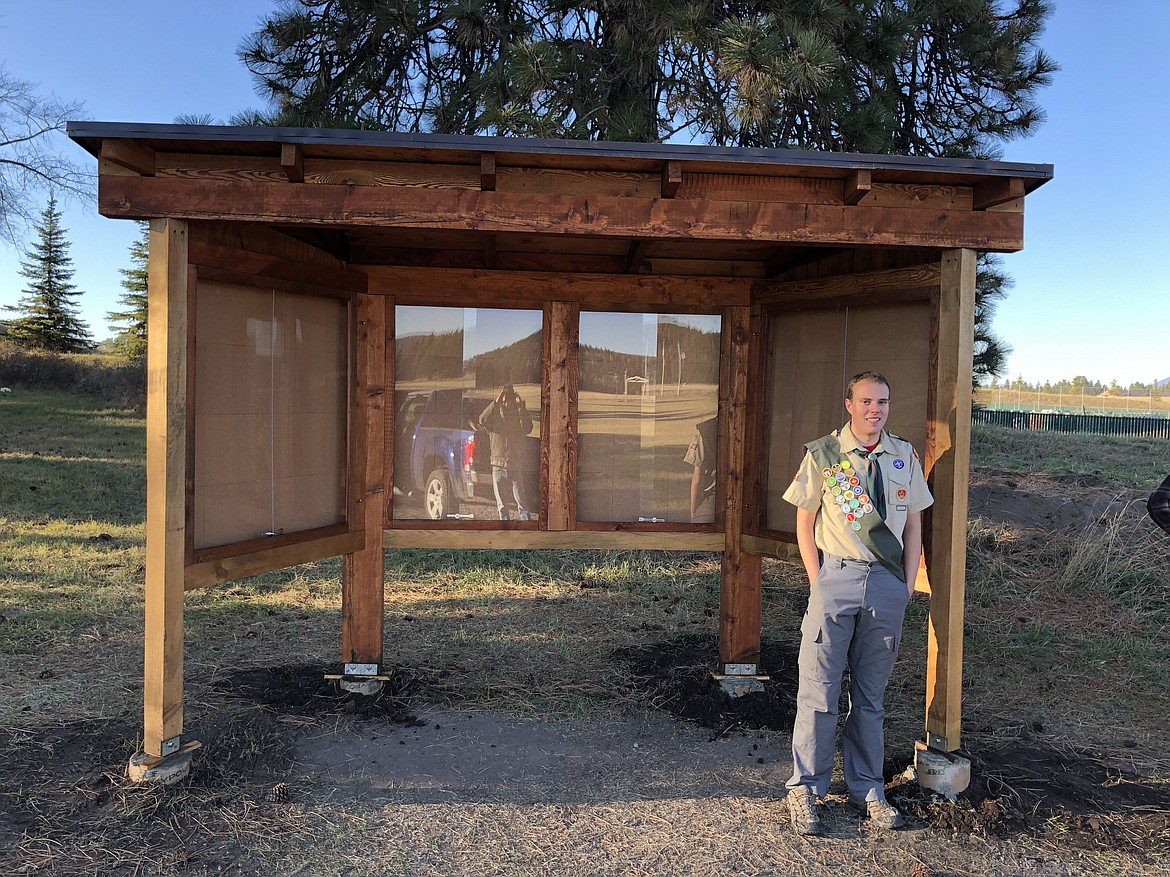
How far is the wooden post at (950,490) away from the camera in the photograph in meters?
3.78

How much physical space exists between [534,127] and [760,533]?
11.6 feet

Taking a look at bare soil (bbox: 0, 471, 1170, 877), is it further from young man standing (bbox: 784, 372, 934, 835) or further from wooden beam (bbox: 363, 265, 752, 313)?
wooden beam (bbox: 363, 265, 752, 313)

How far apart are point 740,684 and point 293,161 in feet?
12.4

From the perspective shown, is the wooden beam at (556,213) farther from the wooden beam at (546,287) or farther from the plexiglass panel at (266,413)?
the wooden beam at (546,287)

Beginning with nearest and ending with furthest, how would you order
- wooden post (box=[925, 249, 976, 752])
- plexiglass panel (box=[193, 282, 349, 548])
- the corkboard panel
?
wooden post (box=[925, 249, 976, 752])
plexiglass panel (box=[193, 282, 349, 548])
the corkboard panel

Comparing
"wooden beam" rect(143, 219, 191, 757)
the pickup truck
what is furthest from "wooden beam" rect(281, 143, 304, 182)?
the pickup truck

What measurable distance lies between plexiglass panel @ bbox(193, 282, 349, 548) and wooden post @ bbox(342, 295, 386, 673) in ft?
0.31

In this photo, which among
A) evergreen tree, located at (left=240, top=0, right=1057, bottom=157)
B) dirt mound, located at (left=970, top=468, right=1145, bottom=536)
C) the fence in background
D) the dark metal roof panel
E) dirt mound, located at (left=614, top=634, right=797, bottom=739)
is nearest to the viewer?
the dark metal roof panel

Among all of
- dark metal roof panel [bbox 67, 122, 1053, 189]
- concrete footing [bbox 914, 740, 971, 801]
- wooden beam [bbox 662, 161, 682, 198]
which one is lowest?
concrete footing [bbox 914, 740, 971, 801]

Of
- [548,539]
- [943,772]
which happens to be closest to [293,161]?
[548,539]

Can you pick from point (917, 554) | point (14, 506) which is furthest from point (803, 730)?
point (14, 506)

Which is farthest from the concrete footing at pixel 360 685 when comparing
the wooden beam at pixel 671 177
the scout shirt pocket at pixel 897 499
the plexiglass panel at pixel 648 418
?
the wooden beam at pixel 671 177

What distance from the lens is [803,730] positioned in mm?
3500

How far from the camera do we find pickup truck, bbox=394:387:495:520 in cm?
502
